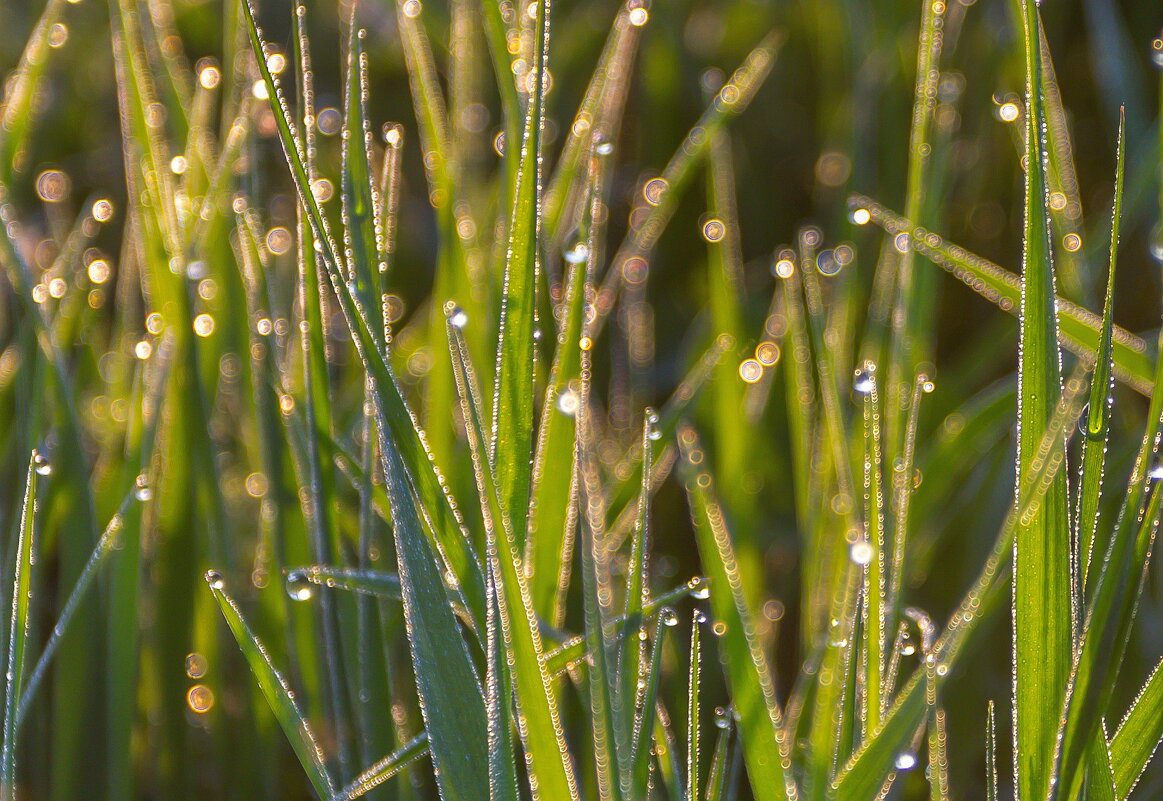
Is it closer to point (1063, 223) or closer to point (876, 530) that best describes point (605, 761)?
point (876, 530)

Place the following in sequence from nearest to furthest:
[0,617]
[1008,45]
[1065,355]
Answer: [0,617], [1065,355], [1008,45]

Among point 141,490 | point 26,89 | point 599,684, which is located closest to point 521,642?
point 599,684

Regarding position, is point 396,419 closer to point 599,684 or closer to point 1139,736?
point 599,684

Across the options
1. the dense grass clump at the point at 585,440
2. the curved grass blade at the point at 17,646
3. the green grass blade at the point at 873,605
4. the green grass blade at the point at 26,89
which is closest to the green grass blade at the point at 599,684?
the dense grass clump at the point at 585,440

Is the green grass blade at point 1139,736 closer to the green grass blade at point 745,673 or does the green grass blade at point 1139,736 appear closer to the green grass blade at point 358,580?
the green grass blade at point 745,673

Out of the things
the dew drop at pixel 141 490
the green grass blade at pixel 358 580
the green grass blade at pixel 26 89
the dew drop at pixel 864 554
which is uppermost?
the green grass blade at pixel 26 89

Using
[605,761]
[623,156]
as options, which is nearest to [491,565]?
[605,761]
